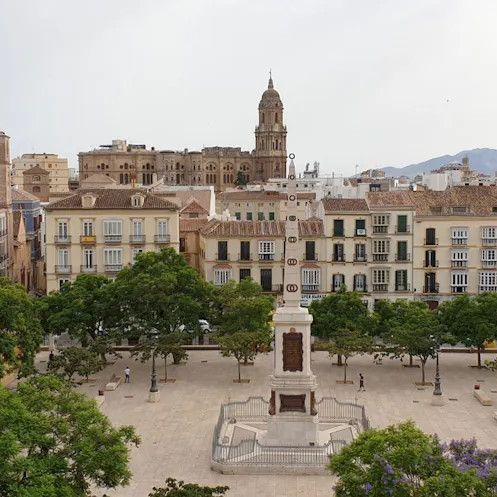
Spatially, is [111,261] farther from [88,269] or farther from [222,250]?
[222,250]

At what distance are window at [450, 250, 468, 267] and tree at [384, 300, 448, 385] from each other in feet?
46.6

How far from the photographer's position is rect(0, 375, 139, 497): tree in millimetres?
19719

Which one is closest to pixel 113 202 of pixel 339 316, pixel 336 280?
pixel 336 280

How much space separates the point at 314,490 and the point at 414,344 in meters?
15.6

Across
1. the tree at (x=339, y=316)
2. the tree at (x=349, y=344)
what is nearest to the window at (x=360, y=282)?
the tree at (x=339, y=316)

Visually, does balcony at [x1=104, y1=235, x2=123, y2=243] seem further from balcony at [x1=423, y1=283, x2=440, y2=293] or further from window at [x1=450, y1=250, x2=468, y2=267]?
window at [x1=450, y1=250, x2=468, y2=267]

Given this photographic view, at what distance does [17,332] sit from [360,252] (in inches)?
1068

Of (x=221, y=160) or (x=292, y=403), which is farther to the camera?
(x=221, y=160)

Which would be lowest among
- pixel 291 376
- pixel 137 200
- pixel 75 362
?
pixel 75 362

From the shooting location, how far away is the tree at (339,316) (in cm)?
4534

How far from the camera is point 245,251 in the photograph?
58.8 m

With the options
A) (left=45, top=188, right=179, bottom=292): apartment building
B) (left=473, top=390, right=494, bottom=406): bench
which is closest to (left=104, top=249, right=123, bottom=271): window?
(left=45, top=188, right=179, bottom=292): apartment building

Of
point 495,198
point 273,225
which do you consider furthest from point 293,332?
point 495,198

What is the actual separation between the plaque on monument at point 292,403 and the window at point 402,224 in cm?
2823
